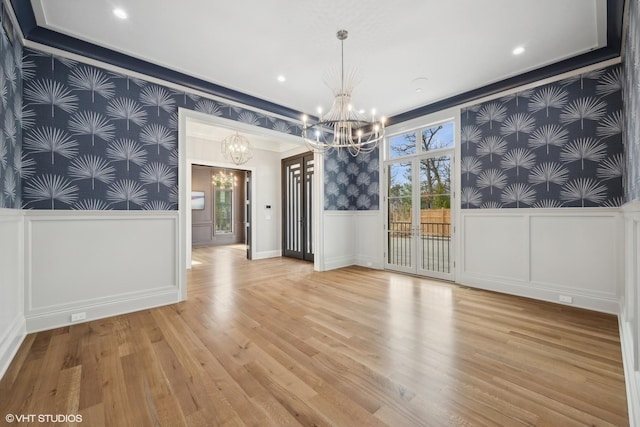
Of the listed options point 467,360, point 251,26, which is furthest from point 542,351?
point 251,26

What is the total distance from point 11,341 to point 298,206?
5.35 meters

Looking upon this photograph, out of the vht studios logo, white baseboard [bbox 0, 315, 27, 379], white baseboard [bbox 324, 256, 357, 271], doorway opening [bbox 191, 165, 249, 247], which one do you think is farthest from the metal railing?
doorway opening [bbox 191, 165, 249, 247]

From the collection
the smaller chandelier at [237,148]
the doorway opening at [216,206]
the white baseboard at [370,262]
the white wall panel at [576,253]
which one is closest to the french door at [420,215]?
the white baseboard at [370,262]

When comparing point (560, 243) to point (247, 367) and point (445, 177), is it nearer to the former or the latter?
point (445, 177)

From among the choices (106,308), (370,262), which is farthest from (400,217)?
(106,308)

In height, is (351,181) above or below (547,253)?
above

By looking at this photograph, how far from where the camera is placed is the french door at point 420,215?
4668mm

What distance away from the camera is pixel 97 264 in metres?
3.09

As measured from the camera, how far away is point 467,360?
2141mm

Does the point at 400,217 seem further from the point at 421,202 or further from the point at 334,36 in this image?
the point at 334,36

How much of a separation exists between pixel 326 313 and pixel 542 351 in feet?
6.50

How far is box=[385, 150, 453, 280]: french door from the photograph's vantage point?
467 centimetres

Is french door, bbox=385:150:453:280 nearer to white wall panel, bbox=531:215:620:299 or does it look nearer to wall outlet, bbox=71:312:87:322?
white wall panel, bbox=531:215:620:299

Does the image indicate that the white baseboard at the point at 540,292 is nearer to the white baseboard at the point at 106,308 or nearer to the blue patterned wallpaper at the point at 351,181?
the blue patterned wallpaper at the point at 351,181
